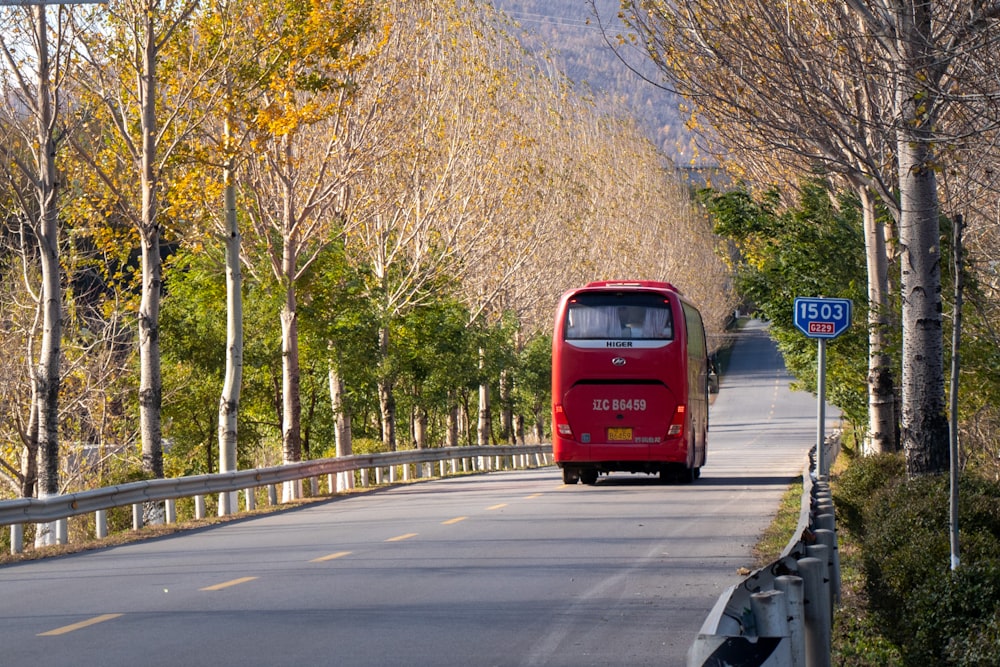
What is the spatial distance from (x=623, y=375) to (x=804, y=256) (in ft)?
16.7

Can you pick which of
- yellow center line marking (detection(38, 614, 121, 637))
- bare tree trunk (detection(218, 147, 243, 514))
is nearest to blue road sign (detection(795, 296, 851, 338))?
bare tree trunk (detection(218, 147, 243, 514))

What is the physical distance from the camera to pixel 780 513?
20391 mm

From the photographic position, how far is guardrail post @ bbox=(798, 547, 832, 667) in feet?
25.1

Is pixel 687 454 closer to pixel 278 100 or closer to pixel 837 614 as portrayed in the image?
pixel 278 100

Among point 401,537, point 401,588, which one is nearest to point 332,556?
point 401,537

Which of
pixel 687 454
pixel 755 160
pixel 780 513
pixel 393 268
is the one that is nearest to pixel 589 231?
pixel 393 268

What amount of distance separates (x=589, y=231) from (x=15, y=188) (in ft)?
156

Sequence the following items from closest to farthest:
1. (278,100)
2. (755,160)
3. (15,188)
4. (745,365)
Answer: (15,188)
(278,100)
(755,160)
(745,365)

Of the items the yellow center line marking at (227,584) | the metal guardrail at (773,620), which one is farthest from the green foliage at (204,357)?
the metal guardrail at (773,620)

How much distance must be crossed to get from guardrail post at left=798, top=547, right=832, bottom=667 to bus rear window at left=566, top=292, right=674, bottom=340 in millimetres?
18398

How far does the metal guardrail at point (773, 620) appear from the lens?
559cm

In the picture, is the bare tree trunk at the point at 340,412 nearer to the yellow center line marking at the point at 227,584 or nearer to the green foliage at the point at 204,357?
the green foliage at the point at 204,357

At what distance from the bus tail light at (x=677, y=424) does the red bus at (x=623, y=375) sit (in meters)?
0.02

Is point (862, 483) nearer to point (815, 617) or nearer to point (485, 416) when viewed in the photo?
point (815, 617)
